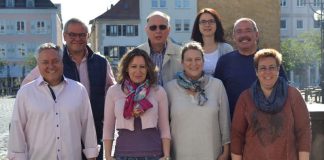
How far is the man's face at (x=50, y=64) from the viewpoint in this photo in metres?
5.04

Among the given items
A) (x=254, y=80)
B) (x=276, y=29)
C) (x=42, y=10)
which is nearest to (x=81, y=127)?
(x=254, y=80)

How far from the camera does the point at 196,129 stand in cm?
527

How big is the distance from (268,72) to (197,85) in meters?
0.64

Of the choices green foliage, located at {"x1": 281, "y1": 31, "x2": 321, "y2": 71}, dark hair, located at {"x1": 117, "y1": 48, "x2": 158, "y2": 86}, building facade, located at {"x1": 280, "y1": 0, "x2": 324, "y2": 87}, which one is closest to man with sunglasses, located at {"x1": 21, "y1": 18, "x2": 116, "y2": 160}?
dark hair, located at {"x1": 117, "y1": 48, "x2": 158, "y2": 86}

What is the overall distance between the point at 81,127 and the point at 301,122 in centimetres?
188

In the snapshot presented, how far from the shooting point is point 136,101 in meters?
5.13

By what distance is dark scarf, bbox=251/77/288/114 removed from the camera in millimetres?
4984

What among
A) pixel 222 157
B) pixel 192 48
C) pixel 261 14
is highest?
pixel 261 14

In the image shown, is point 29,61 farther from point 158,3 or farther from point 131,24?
point 158,3

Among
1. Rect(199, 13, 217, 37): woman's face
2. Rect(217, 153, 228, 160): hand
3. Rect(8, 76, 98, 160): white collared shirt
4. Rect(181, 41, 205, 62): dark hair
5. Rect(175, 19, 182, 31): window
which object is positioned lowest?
Rect(217, 153, 228, 160): hand

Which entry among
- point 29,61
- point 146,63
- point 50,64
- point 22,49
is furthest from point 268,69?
point 22,49

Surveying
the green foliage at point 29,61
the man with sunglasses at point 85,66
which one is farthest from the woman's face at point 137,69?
the green foliage at point 29,61

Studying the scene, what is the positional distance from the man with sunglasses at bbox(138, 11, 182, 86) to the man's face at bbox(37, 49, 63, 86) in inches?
39.7

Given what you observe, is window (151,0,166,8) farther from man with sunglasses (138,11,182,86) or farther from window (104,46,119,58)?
man with sunglasses (138,11,182,86)
